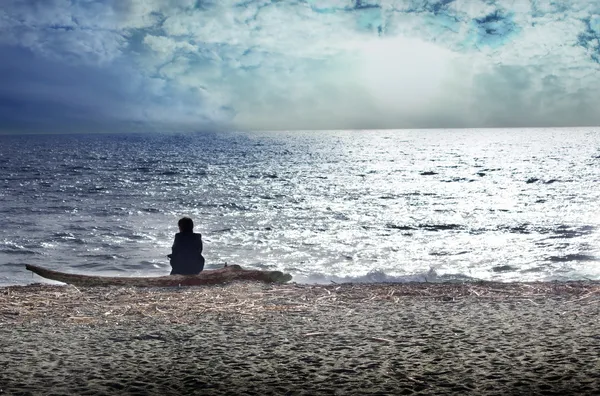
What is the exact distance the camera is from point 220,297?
28.3 ft

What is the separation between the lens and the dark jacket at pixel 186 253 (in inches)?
489

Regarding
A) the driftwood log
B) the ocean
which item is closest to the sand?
the driftwood log

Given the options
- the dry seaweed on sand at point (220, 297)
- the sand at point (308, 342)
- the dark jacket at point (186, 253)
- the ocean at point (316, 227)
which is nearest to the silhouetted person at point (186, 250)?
the dark jacket at point (186, 253)

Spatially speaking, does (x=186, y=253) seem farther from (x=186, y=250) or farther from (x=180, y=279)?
(x=180, y=279)

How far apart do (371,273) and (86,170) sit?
223ft

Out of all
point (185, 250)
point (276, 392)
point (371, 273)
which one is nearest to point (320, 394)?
point (276, 392)

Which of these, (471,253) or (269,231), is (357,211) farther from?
(471,253)

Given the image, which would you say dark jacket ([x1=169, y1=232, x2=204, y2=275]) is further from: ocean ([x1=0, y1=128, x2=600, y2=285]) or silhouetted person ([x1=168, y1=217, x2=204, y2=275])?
ocean ([x1=0, y1=128, x2=600, y2=285])

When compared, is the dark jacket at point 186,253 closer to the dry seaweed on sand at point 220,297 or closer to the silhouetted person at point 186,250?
the silhouetted person at point 186,250

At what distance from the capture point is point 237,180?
66.3 m

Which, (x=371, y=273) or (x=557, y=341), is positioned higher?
(x=557, y=341)

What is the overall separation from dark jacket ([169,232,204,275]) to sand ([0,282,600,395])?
3446mm

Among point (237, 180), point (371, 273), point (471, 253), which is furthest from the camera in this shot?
point (237, 180)

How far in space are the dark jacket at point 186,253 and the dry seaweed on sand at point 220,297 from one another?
2569mm
